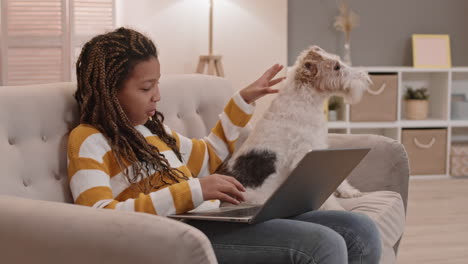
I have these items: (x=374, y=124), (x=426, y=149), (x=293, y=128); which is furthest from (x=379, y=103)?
(x=293, y=128)

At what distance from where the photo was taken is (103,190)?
159 cm

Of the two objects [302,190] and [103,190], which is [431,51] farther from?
[103,190]

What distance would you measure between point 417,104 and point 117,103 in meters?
3.79

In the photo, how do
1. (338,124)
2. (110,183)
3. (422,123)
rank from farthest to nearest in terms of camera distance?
(422,123) → (338,124) → (110,183)

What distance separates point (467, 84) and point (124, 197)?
4408 millimetres

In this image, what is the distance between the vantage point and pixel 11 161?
5.55ft

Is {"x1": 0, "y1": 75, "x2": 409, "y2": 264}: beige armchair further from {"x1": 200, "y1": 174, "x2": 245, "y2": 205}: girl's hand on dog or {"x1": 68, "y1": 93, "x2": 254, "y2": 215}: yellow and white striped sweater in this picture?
{"x1": 200, "y1": 174, "x2": 245, "y2": 205}: girl's hand on dog

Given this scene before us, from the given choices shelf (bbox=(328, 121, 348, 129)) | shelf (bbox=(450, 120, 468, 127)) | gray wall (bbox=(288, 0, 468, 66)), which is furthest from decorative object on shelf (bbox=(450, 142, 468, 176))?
shelf (bbox=(328, 121, 348, 129))

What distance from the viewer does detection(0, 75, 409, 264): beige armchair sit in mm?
1198

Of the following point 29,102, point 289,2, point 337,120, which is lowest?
point 337,120

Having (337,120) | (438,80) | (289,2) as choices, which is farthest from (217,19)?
(438,80)

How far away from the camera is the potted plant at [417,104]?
516 cm

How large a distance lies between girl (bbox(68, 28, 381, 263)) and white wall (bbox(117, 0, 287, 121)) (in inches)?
123

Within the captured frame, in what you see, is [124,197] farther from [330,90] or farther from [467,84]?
[467,84]
